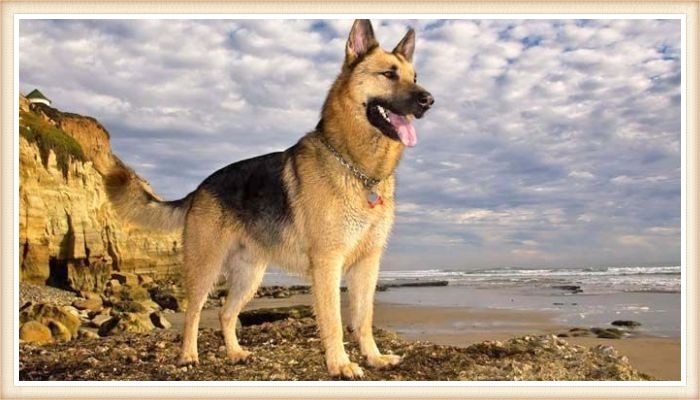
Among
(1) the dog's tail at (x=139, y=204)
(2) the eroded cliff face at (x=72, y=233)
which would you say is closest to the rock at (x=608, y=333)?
(1) the dog's tail at (x=139, y=204)

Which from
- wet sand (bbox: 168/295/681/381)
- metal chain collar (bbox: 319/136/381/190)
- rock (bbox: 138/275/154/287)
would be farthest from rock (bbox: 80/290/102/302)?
metal chain collar (bbox: 319/136/381/190)

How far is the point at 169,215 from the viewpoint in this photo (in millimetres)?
6242

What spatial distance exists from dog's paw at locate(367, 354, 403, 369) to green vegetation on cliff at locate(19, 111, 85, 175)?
1090 centimetres

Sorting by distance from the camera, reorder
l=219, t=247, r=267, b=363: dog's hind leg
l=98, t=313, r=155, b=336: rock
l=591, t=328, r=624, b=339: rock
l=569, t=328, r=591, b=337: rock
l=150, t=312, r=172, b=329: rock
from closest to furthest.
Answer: l=219, t=247, r=267, b=363: dog's hind leg → l=591, t=328, r=624, b=339: rock → l=569, t=328, r=591, b=337: rock → l=98, t=313, r=155, b=336: rock → l=150, t=312, r=172, b=329: rock

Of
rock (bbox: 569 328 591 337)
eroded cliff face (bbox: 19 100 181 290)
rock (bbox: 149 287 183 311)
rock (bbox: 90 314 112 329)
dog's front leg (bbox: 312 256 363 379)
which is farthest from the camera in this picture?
eroded cliff face (bbox: 19 100 181 290)

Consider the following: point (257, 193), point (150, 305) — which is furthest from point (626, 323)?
point (150, 305)

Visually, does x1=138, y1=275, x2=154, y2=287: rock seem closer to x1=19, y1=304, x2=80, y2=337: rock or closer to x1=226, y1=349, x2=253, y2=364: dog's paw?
x1=19, y1=304, x2=80, y2=337: rock

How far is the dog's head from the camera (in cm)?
495

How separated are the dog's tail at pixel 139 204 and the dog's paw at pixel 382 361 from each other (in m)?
2.33

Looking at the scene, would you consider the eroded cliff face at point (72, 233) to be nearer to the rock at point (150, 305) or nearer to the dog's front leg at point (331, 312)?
the rock at point (150, 305)

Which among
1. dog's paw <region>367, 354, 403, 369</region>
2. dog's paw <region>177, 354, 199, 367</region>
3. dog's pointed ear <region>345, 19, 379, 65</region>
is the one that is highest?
dog's pointed ear <region>345, 19, 379, 65</region>

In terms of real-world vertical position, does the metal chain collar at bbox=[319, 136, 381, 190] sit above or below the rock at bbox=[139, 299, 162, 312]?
above

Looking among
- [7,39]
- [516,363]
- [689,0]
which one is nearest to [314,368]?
[516,363]

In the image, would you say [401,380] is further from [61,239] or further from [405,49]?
[61,239]
